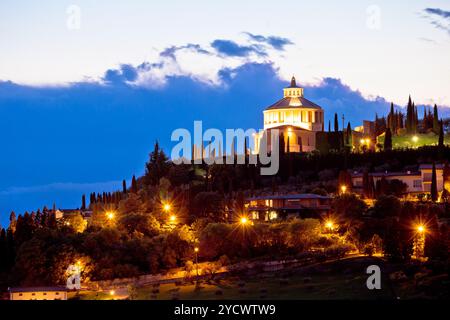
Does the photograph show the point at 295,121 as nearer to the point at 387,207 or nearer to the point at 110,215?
the point at 110,215

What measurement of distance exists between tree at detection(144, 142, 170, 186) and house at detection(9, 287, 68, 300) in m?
34.2

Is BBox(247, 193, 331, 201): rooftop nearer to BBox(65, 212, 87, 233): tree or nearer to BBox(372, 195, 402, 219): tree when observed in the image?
BBox(372, 195, 402, 219): tree

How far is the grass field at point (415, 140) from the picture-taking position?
264 ft

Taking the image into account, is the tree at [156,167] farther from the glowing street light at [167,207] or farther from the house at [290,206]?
the house at [290,206]

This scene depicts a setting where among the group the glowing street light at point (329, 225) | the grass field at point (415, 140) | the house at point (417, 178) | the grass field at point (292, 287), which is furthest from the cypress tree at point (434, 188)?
the grass field at point (415, 140)

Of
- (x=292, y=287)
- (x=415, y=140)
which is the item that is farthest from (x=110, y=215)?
(x=415, y=140)

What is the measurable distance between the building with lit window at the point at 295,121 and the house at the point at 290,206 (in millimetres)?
21432

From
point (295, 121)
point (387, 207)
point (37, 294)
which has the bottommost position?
point (37, 294)

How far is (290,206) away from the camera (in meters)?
64.1

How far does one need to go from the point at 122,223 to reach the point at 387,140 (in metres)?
25.5

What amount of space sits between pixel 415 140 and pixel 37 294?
137 feet

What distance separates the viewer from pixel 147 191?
74.1 meters

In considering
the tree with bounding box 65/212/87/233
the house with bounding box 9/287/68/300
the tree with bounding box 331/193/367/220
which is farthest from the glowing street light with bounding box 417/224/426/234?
the tree with bounding box 65/212/87/233

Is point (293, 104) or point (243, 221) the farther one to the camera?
point (293, 104)
